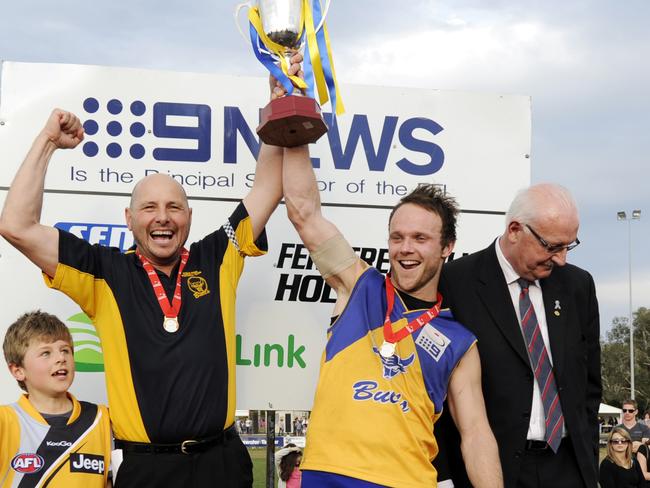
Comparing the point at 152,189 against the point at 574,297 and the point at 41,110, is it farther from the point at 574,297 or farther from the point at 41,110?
the point at 574,297

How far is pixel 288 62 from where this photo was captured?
12.2 ft

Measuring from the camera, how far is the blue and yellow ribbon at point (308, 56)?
12.1ft

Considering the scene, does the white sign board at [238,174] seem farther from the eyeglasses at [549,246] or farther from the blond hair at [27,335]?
the eyeglasses at [549,246]

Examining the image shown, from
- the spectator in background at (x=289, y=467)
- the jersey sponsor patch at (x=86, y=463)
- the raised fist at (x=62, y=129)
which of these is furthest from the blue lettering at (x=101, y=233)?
the spectator in background at (x=289, y=467)

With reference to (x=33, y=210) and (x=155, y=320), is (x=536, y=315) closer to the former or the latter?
(x=155, y=320)

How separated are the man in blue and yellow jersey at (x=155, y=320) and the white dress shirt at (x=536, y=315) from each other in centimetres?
113

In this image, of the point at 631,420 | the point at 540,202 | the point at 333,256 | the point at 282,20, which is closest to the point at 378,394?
the point at 333,256

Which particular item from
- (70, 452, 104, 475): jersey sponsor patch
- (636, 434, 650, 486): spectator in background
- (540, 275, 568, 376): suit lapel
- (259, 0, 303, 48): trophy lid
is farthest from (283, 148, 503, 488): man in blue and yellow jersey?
(636, 434, 650, 486): spectator in background

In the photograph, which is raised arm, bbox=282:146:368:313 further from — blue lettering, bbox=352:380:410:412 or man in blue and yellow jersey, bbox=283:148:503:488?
blue lettering, bbox=352:380:410:412

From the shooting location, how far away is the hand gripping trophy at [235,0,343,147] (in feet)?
11.1

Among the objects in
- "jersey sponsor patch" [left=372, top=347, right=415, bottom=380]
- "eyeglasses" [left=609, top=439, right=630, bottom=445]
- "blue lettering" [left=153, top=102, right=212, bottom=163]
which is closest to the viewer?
"jersey sponsor patch" [left=372, top=347, right=415, bottom=380]

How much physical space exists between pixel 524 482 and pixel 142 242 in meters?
1.96

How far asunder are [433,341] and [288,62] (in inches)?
56.3

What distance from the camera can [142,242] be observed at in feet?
11.7
